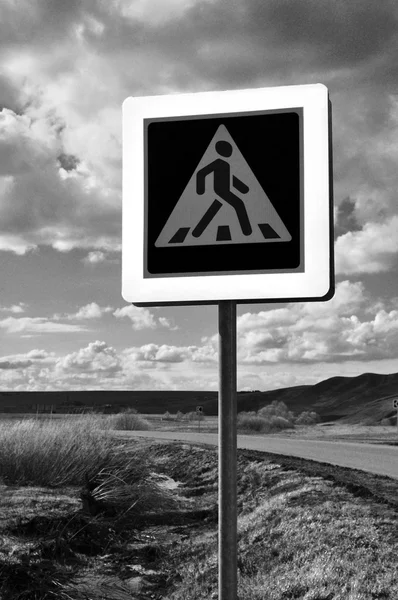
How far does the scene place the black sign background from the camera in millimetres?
2381

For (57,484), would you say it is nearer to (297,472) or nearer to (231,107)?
(297,472)

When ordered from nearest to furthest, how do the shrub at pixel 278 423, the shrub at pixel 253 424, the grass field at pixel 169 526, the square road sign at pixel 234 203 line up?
the square road sign at pixel 234 203
the grass field at pixel 169 526
the shrub at pixel 253 424
the shrub at pixel 278 423

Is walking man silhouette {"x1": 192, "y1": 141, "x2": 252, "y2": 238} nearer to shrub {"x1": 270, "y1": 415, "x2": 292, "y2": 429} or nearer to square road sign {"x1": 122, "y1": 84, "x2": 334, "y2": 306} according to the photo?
square road sign {"x1": 122, "y1": 84, "x2": 334, "y2": 306}

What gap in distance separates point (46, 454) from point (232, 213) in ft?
38.9

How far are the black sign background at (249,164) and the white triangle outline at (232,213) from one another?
2 centimetres

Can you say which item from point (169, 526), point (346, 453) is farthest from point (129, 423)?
point (169, 526)

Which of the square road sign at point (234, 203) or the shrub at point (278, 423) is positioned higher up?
the square road sign at point (234, 203)

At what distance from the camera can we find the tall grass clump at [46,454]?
42.9ft

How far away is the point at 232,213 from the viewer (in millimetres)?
2387

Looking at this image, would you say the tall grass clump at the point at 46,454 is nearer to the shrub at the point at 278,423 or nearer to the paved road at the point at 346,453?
the paved road at the point at 346,453

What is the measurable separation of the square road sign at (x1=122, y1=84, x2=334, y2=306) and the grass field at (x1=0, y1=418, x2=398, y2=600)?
5.17 metres

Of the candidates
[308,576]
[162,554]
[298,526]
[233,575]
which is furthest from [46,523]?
[233,575]

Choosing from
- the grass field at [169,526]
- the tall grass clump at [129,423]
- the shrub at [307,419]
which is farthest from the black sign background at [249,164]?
the shrub at [307,419]

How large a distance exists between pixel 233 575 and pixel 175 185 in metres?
1.43
